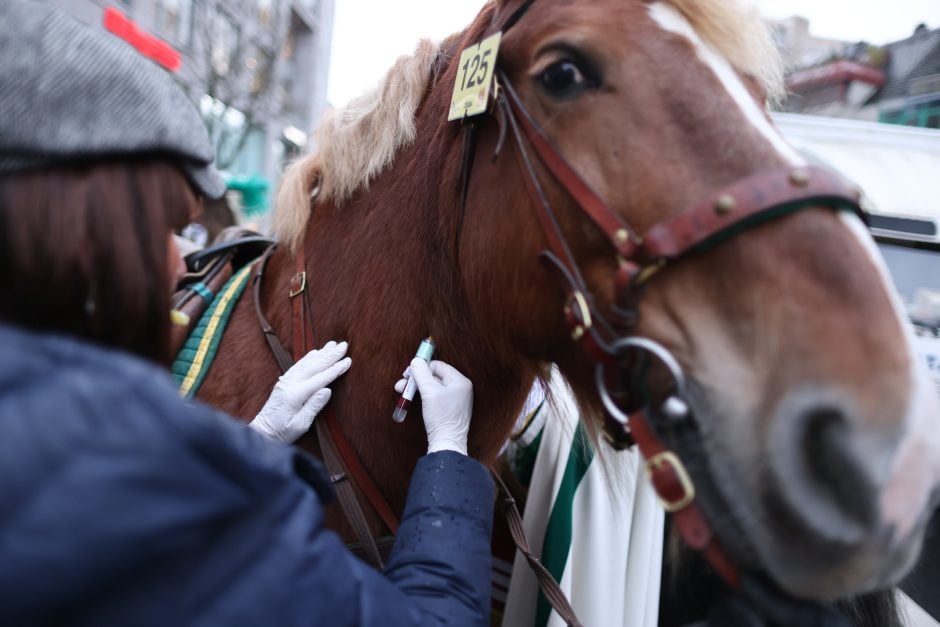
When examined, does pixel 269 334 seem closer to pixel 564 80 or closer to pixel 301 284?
pixel 301 284

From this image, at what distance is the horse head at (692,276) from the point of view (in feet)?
2.84

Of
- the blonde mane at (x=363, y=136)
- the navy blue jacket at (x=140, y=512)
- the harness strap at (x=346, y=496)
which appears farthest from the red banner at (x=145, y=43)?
the navy blue jacket at (x=140, y=512)

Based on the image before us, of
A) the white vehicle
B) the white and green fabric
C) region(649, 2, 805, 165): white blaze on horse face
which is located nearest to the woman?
region(649, 2, 805, 165): white blaze on horse face

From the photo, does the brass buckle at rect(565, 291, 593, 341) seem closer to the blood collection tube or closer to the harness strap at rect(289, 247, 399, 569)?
the blood collection tube

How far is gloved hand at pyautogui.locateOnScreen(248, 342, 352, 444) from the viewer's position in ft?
5.40

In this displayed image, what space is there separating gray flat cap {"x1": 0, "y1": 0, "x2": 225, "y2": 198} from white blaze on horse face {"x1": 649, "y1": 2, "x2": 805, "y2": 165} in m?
0.94

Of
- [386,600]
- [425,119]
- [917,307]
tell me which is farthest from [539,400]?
[917,307]

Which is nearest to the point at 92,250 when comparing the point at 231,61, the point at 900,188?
the point at 900,188

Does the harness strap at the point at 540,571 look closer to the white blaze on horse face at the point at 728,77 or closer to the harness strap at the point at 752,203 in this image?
the harness strap at the point at 752,203

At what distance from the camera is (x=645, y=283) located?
108 centimetres

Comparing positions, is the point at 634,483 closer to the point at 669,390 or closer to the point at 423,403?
the point at 423,403

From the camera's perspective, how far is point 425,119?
68.0 inches

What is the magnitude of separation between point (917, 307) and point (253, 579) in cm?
566

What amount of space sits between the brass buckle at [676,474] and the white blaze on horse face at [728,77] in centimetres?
56
